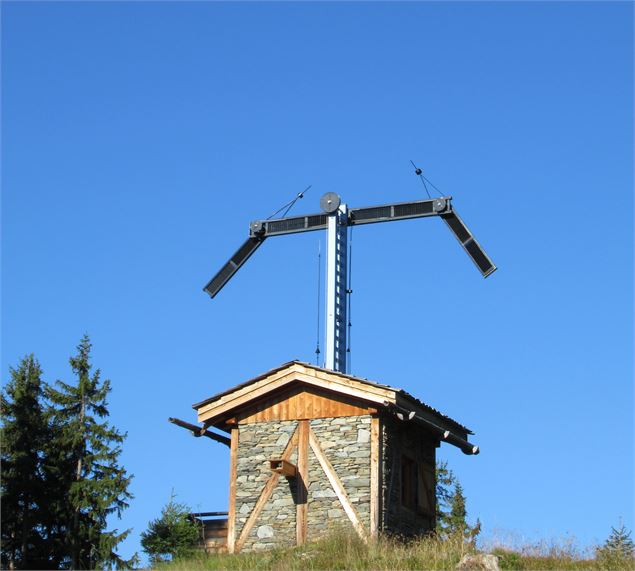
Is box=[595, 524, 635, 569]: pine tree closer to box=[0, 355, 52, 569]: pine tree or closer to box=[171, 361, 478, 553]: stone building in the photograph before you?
box=[171, 361, 478, 553]: stone building

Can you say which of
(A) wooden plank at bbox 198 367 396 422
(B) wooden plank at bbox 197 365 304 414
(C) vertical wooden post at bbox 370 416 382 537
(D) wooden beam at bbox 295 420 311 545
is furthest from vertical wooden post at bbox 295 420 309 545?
(C) vertical wooden post at bbox 370 416 382 537

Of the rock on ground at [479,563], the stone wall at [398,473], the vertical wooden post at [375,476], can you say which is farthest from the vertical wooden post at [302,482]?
the rock on ground at [479,563]

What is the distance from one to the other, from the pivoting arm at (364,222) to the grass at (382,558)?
781 cm

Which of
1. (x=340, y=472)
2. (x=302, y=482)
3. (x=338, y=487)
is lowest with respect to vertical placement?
A: (x=338, y=487)

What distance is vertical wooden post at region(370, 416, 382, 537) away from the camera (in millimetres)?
23734

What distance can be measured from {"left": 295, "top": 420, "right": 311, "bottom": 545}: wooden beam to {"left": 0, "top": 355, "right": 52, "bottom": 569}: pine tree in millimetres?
7940

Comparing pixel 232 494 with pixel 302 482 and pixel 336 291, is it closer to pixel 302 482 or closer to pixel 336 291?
pixel 302 482

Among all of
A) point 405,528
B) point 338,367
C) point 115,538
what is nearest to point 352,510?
point 405,528

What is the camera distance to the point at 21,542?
28.9 metres

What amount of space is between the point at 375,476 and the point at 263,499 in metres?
2.67

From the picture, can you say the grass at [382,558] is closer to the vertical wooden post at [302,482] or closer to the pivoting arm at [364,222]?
the vertical wooden post at [302,482]

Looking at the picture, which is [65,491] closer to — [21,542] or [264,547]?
[21,542]

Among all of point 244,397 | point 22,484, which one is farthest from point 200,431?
point 22,484

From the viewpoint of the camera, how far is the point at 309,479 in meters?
24.6
